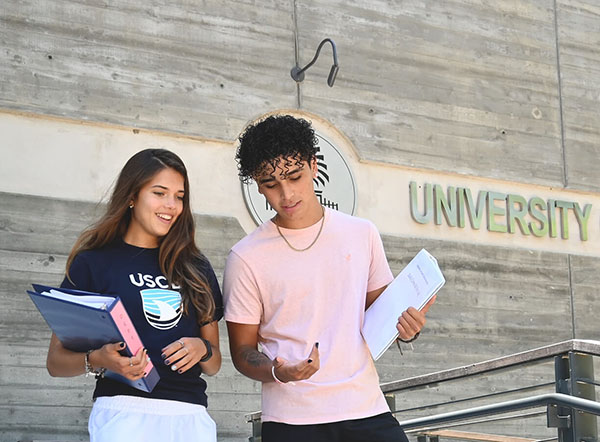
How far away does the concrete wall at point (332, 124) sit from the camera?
239 inches

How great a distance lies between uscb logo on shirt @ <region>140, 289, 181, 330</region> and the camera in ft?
8.97

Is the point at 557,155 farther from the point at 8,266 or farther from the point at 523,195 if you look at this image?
the point at 8,266

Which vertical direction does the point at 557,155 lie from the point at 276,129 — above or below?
above

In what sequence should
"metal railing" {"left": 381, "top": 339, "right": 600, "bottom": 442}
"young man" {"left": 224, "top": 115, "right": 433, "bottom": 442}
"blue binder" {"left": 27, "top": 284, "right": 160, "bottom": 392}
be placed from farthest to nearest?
"metal railing" {"left": 381, "top": 339, "right": 600, "bottom": 442}
"young man" {"left": 224, "top": 115, "right": 433, "bottom": 442}
"blue binder" {"left": 27, "top": 284, "right": 160, "bottom": 392}

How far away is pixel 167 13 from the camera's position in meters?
6.75

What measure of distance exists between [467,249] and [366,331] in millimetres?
4949

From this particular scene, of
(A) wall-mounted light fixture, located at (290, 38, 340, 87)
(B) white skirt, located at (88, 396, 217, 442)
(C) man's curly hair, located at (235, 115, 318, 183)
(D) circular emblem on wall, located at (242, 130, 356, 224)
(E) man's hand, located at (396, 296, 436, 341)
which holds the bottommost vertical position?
(B) white skirt, located at (88, 396, 217, 442)

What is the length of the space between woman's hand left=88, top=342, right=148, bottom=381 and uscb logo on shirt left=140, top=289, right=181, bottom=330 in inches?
8.4

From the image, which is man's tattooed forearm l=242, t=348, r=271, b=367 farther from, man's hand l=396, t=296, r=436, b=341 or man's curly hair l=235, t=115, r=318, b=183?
man's curly hair l=235, t=115, r=318, b=183

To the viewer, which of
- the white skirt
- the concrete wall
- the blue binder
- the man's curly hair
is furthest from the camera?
the concrete wall

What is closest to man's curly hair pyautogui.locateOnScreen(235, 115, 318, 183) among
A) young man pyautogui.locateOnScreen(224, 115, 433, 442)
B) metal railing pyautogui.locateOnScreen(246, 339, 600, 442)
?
young man pyautogui.locateOnScreen(224, 115, 433, 442)

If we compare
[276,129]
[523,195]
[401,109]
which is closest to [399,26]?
[401,109]

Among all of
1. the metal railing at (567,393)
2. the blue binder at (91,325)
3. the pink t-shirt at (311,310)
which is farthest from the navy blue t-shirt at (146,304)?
the metal railing at (567,393)

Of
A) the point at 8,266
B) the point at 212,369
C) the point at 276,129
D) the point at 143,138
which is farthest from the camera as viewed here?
the point at 143,138
